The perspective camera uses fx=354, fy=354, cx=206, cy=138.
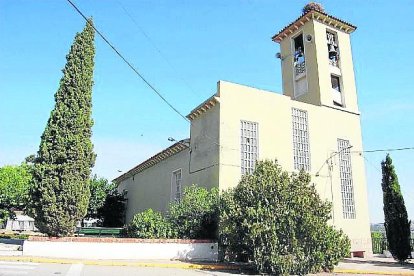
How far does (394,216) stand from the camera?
18.4 metres

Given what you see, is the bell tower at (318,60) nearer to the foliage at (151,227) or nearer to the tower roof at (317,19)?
the tower roof at (317,19)


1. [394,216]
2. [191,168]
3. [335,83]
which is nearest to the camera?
[394,216]

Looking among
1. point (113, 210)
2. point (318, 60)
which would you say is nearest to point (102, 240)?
point (318, 60)

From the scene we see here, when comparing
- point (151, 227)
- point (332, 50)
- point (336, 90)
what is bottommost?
point (151, 227)

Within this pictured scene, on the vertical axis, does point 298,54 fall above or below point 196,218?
above

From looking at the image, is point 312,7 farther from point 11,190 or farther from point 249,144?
point 11,190

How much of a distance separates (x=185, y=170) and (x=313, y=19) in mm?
12526

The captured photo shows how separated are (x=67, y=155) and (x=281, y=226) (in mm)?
8815

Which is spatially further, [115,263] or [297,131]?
[297,131]

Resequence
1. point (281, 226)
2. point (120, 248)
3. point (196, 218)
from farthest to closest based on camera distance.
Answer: point (196, 218) → point (120, 248) → point (281, 226)

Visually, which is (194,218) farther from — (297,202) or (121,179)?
(121,179)

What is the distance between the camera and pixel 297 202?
1296 centimetres

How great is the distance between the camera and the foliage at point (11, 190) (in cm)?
3009

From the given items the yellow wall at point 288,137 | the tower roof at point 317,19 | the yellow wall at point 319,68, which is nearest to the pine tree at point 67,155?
the yellow wall at point 288,137
